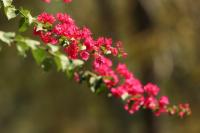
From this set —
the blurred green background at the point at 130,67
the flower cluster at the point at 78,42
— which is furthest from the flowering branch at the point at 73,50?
the blurred green background at the point at 130,67

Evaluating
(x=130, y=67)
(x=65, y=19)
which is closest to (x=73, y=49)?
(x=65, y=19)

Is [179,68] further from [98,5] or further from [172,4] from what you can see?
[98,5]

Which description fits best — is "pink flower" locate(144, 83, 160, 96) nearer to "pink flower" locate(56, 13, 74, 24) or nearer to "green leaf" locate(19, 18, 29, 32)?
"pink flower" locate(56, 13, 74, 24)

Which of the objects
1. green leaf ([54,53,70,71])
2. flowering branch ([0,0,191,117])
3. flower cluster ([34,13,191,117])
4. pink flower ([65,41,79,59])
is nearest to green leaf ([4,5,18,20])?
flowering branch ([0,0,191,117])

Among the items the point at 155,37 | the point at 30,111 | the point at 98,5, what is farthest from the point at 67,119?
the point at 155,37

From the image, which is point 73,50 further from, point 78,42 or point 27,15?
point 27,15

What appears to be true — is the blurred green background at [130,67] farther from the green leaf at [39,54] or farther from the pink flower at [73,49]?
the green leaf at [39,54]
